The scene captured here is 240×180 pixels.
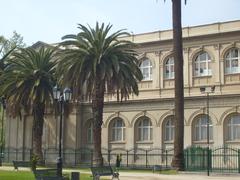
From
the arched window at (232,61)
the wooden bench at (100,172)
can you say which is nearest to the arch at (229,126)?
the arched window at (232,61)

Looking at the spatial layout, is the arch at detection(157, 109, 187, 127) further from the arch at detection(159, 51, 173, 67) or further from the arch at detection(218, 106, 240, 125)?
the arch at detection(218, 106, 240, 125)

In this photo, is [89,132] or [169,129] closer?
[169,129]

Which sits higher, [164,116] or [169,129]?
[164,116]

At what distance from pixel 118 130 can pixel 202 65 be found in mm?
11480

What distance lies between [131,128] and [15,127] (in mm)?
16289

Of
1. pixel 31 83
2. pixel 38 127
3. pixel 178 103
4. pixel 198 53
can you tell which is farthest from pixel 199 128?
pixel 31 83

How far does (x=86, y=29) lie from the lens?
1729 inches

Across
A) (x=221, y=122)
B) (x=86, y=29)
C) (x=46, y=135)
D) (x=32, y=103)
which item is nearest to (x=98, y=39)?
(x=86, y=29)

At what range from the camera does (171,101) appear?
175 ft

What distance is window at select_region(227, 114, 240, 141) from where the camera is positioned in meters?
49.7

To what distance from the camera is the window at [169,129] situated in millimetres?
53438

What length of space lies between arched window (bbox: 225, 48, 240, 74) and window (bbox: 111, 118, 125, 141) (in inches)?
502

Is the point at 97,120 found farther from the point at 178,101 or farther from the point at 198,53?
the point at 198,53

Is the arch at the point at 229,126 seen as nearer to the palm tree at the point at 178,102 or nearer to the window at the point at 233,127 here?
the window at the point at 233,127
